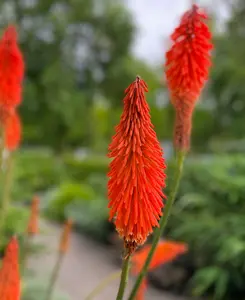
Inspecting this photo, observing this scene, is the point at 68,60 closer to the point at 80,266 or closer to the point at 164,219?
the point at 80,266

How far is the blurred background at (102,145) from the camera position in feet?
22.3

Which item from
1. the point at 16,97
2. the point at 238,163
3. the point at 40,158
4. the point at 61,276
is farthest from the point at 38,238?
the point at 40,158

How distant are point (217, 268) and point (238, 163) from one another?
1.58 metres

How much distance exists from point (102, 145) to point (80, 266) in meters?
20.5

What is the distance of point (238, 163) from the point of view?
24.0ft

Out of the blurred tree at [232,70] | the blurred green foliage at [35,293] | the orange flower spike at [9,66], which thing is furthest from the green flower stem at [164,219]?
the blurred tree at [232,70]

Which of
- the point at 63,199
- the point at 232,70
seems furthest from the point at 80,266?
the point at 232,70

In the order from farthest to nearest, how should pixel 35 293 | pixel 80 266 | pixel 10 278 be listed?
pixel 80 266, pixel 35 293, pixel 10 278

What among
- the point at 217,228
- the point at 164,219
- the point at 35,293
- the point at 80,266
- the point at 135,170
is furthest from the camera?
the point at 80,266

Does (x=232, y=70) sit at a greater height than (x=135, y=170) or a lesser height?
greater

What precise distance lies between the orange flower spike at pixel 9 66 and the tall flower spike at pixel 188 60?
106 cm

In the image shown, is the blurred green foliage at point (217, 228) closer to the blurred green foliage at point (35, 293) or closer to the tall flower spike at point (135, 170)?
the blurred green foliage at point (35, 293)

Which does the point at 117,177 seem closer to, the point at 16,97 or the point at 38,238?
the point at 16,97

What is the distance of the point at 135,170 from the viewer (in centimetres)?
143
